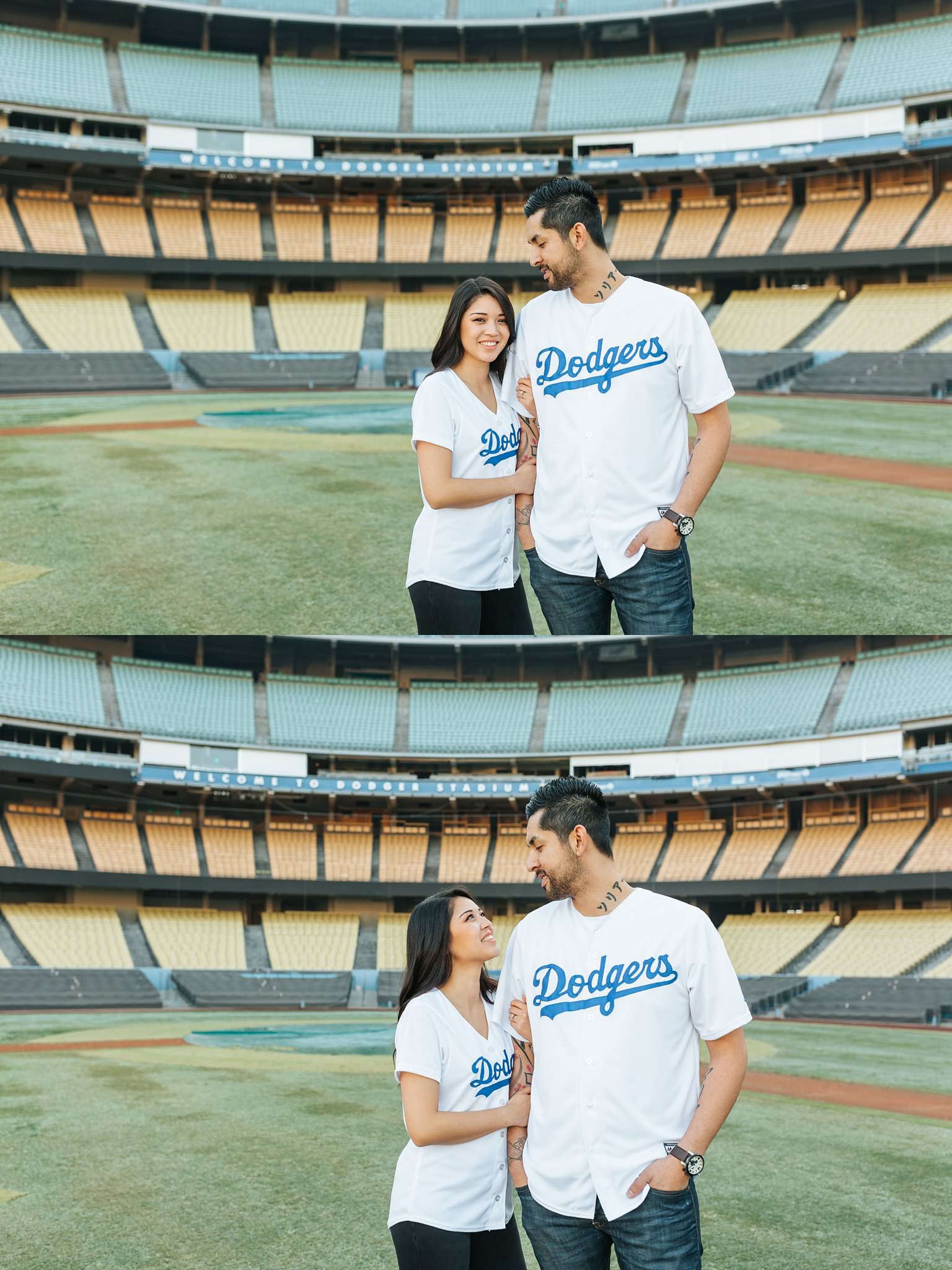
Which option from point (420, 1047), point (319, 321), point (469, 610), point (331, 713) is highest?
point (319, 321)

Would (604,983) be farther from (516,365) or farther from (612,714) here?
(612,714)

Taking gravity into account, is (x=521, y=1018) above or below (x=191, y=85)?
below

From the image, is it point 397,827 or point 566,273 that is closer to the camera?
point 566,273

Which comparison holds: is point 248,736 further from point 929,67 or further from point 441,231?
point 929,67

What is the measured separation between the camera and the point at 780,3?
46.7 meters

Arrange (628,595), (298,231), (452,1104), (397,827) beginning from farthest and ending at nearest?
(298,231), (397,827), (628,595), (452,1104)

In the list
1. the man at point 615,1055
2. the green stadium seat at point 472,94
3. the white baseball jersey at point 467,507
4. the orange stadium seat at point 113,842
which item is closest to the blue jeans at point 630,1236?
the man at point 615,1055

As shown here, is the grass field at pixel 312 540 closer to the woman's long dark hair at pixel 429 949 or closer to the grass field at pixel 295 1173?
the grass field at pixel 295 1173

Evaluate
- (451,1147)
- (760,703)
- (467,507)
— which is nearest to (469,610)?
(467,507)

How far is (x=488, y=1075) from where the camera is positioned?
4.29 meters

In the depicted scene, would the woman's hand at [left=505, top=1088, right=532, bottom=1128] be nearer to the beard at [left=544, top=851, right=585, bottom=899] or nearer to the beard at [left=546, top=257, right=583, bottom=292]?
the beard at [left=544, top=851, right=585, bottom=899]

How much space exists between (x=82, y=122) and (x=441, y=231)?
46.0 feet

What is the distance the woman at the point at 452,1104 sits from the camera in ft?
13.5

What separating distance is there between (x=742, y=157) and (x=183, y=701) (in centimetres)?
2746
